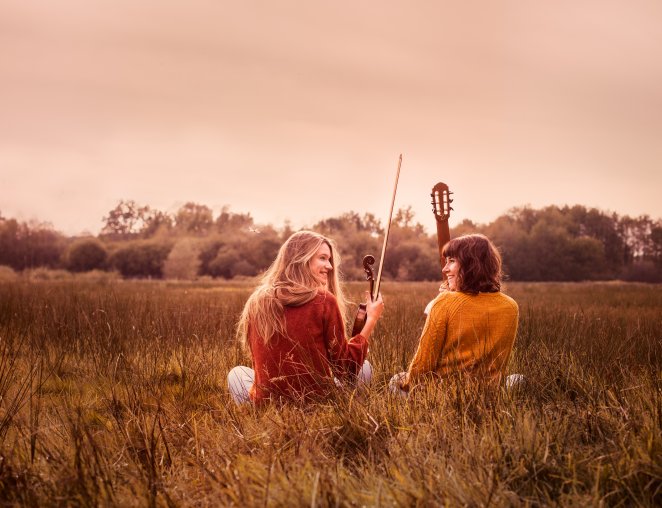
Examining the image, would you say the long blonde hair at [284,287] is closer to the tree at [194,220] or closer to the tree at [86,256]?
the tree at [86,256]

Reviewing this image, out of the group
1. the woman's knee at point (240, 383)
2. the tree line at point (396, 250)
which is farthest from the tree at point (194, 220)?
the woman's knee at point (240, 383)

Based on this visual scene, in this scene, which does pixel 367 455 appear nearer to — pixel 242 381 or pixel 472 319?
pixel 472 319

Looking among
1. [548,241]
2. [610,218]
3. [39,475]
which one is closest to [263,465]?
[39,475]

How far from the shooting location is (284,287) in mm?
3633

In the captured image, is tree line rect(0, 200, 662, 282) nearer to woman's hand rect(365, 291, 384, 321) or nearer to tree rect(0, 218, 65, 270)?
tree rect(0, 218, 65, 270)

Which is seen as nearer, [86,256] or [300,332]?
[300,332]

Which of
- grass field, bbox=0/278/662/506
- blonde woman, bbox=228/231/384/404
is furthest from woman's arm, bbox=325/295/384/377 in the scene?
grass field, bbox=0/278/662/506

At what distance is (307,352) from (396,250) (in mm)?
56774

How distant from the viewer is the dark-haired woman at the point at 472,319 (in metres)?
3.55

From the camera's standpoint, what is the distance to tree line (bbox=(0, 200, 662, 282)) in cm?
5369

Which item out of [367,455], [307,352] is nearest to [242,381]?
[307,352]

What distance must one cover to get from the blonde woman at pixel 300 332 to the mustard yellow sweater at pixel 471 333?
1.31 feet

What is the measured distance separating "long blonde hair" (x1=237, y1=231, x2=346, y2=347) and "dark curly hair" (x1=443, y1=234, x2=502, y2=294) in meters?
0.83

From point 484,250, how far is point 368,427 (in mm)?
1331
